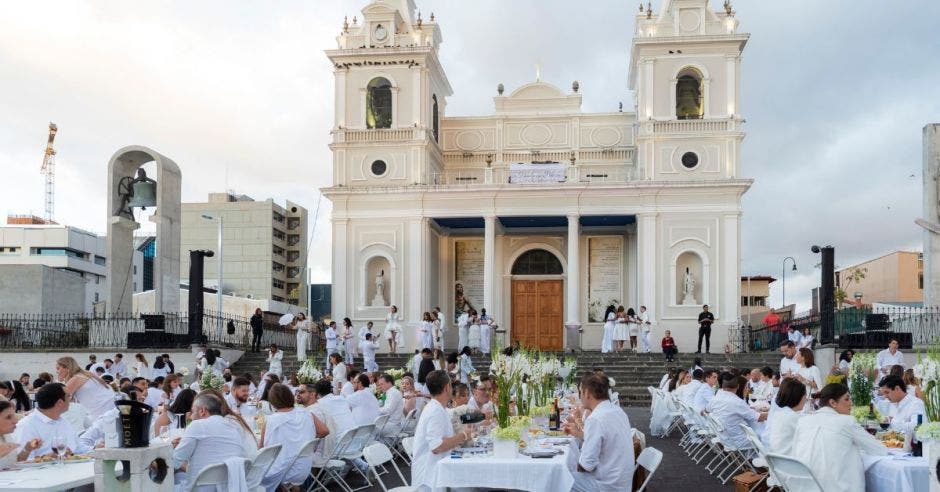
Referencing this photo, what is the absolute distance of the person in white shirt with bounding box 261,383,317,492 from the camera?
9570mm

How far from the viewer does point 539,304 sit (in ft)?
118

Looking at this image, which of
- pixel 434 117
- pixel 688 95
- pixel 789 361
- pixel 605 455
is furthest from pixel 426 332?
pixel 605 455

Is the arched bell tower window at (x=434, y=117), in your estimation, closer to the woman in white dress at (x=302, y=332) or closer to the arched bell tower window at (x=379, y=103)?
the arched bell tower window at (x=379, y=103)

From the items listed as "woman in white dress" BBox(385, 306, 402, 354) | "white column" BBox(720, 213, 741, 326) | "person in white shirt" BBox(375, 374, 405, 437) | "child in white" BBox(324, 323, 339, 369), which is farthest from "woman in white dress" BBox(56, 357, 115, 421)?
"white column" BBox(720, 213, 741, 326)

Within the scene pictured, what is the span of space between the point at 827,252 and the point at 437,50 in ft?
55.7

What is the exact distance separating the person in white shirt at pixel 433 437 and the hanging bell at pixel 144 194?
2049cm

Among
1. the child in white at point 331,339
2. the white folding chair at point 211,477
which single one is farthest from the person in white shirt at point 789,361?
the child in white at point 331,339

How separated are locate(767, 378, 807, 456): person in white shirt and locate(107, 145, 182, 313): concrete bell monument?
2066 centimetres

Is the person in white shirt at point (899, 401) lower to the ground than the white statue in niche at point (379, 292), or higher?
lower

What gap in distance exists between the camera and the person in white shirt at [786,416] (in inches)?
350

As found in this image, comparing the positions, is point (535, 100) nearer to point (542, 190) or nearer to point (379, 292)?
point (542, 190)

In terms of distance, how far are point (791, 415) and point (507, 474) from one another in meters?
2.82

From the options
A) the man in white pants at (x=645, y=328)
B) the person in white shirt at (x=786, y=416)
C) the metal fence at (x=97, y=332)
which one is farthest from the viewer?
the man in white pants at (x=645, y=328)

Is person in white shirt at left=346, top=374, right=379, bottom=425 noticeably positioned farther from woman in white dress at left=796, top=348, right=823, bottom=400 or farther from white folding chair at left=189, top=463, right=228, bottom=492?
woman in white dress at left=796, top=348, right=823, bottom=400
